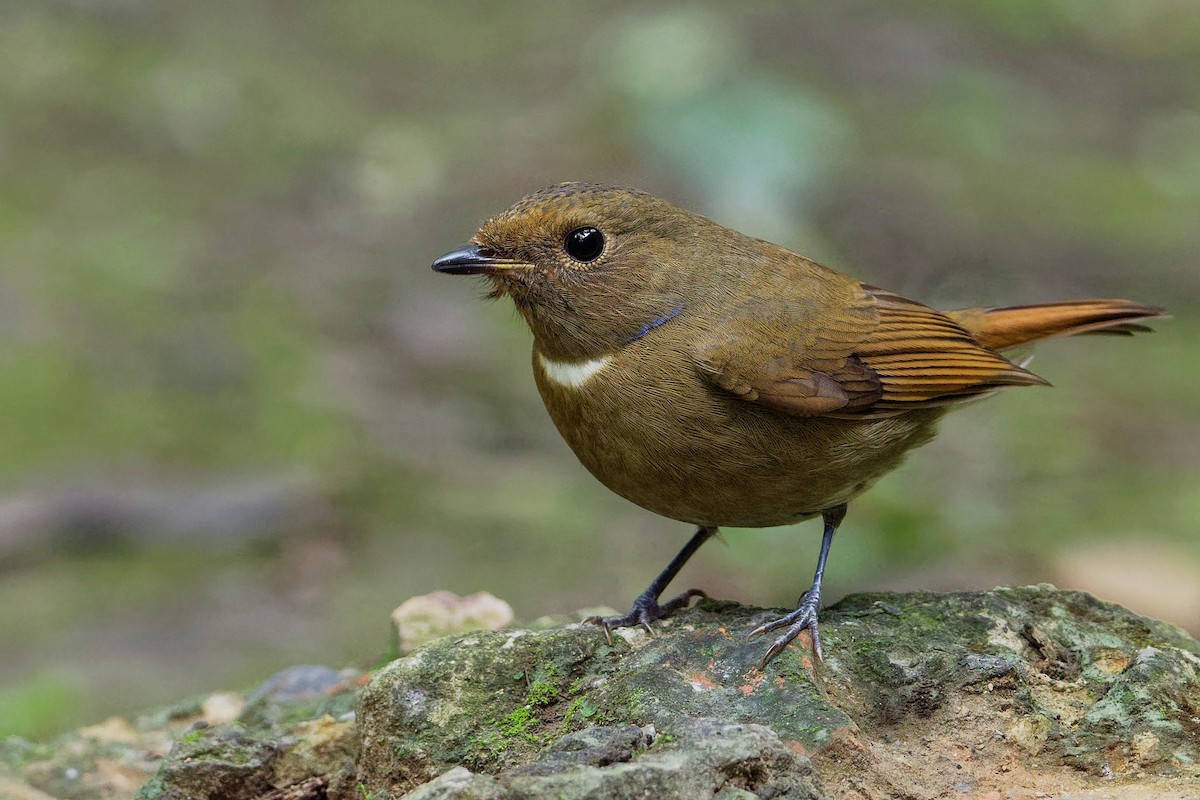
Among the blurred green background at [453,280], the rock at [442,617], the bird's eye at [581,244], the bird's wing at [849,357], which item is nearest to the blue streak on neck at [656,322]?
the bird's wing at [849,357]

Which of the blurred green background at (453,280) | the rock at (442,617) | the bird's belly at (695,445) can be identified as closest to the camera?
the bird's belly at (695,445)

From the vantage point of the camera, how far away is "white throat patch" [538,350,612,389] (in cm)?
408

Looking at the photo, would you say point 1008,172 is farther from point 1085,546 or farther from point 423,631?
point 423,631

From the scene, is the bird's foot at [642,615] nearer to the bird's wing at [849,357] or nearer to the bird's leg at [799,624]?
the bird's leg at [799,624]

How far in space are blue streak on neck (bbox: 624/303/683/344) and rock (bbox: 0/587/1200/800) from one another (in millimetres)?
806

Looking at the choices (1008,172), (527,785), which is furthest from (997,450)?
(527,785)

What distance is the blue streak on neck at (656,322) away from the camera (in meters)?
4.11

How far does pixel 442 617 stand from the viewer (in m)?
4.62

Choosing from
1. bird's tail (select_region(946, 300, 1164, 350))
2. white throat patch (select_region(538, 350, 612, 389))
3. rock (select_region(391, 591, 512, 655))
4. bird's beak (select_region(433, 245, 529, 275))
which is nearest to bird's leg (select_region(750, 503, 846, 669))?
white throat patch (select_region(538, 350, 612, 389))

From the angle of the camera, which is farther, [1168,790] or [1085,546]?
[1085,546]

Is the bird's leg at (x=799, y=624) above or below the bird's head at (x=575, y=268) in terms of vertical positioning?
below

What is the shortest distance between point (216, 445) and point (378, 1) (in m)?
7.81

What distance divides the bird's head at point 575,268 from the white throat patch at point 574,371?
0.03 metres

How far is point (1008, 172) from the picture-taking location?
36.6 ft
